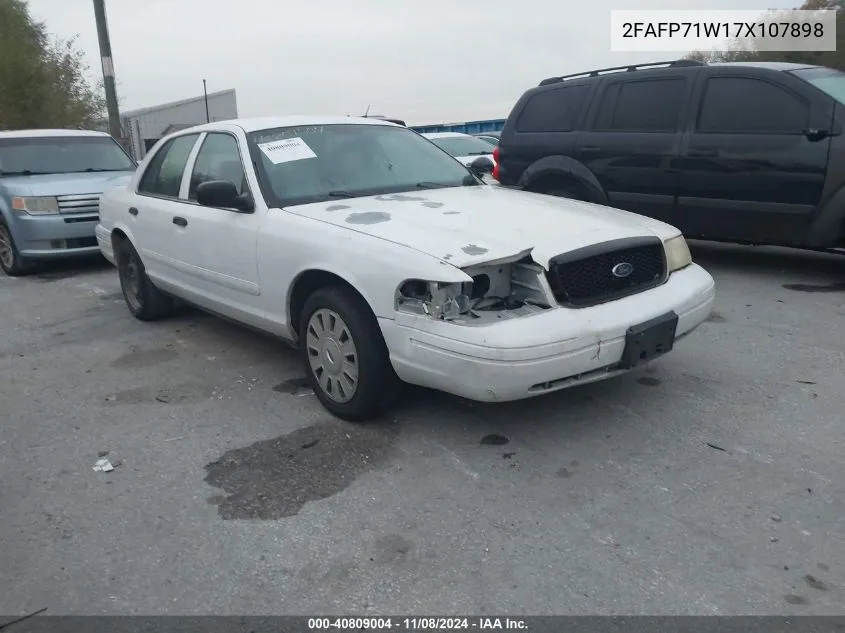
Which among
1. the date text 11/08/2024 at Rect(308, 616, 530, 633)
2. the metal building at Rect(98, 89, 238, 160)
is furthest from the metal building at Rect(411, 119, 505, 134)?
the date text 11/08/2024 at Rect(308, 616, 530, 633)

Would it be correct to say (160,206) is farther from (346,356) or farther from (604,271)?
(604,271)

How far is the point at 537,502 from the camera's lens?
299 centimetres

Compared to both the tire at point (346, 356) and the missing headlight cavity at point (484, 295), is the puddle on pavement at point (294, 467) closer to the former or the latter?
the tire at point (346, 356)

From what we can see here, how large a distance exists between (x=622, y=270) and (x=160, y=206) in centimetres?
338

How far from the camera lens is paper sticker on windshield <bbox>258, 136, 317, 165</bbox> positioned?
4.36m

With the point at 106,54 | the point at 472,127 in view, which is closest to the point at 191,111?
the point at 472,127

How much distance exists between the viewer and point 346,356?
12.1ft

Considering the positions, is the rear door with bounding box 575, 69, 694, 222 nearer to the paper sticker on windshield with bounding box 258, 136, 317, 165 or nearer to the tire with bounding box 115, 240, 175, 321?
the paper sticker on windshield with bounding box 258, 136, 317, 165

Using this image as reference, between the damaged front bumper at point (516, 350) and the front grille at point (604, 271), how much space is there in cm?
7

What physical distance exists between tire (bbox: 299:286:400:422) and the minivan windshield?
6531mm

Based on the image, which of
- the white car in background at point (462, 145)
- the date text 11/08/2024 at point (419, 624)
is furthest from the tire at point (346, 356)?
the white car in background at point (462, 145)

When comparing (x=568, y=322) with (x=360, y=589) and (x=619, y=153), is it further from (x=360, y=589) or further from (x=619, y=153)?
(x=619, y=153)

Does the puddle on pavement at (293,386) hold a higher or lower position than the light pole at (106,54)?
lower

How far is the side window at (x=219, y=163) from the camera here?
446 cm
